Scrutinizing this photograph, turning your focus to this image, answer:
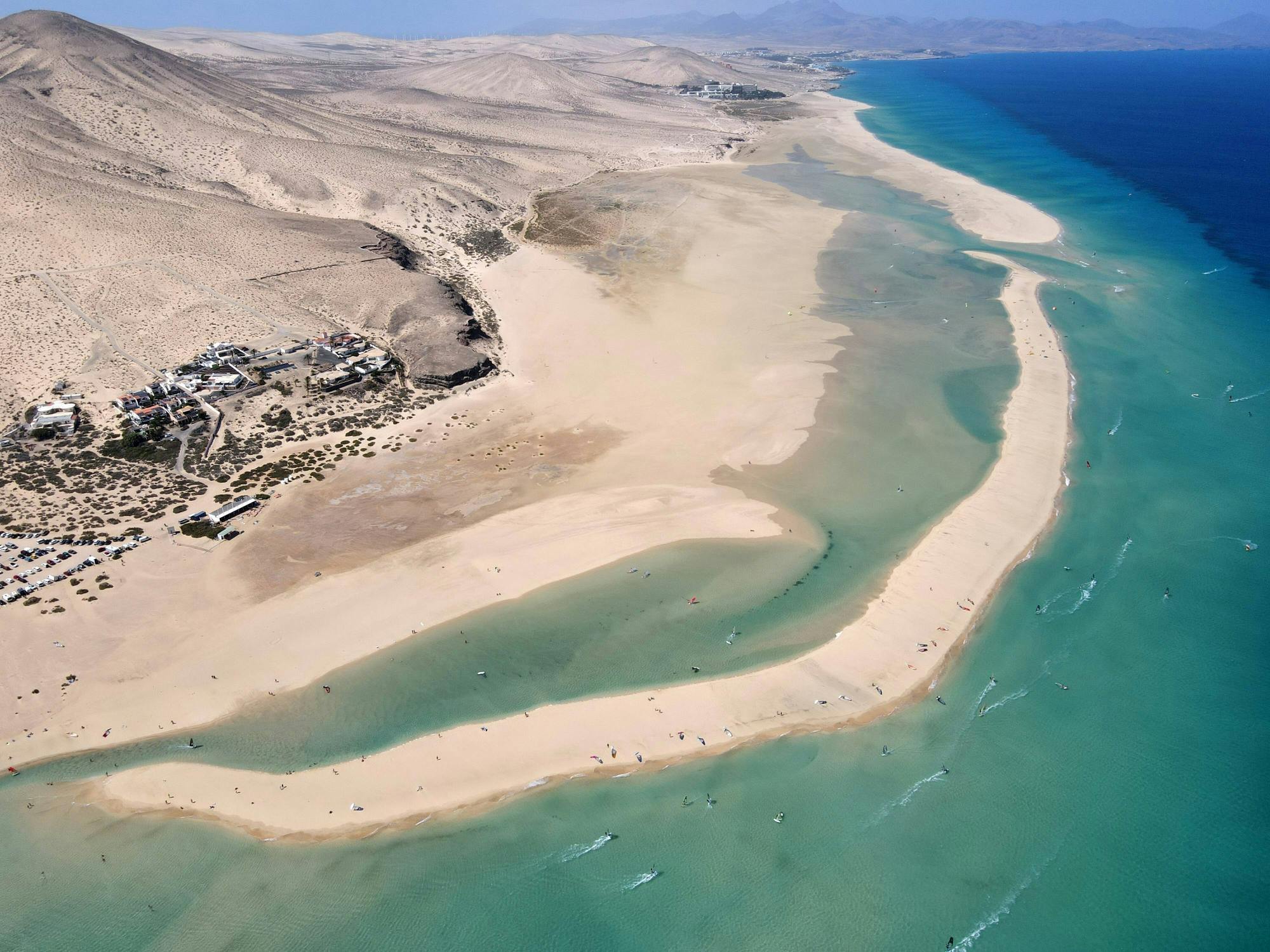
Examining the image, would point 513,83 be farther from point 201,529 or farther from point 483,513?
point 201,529

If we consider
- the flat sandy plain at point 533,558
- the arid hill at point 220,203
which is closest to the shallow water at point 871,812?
the flat sandy plain at point 533,558

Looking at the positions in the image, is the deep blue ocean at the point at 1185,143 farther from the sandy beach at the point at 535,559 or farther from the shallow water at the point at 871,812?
the shallow water at the point at 871,812

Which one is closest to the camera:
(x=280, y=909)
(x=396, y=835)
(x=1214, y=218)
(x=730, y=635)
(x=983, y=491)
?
Result: (x=280, y=909)

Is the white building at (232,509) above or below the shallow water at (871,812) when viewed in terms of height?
above

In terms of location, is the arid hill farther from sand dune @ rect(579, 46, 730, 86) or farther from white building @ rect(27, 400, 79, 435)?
sand dune @ rect(579, 46, 730, 86)

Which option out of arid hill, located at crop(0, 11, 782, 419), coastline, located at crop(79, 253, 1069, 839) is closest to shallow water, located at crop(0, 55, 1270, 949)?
coastline, located at crop(79, 253, 1069, 839)

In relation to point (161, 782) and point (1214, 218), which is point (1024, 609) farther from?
point (1214, 218)

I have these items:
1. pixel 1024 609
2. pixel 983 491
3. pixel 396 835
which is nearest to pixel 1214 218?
pixel 983 491
